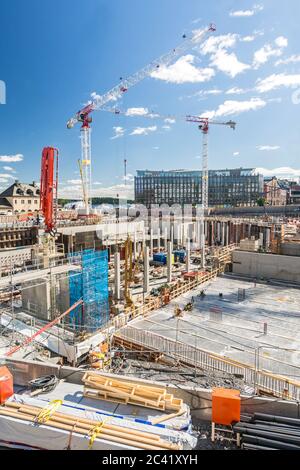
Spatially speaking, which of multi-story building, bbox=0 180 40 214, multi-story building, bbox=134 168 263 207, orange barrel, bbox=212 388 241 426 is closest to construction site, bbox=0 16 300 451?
orange barrel, bbox=212 388 241 426

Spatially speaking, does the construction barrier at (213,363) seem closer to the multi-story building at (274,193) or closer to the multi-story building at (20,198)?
the multi-story building at (20,198)

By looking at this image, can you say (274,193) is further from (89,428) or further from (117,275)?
(89,428)

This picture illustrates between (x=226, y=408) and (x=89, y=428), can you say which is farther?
(x=226, y=408)

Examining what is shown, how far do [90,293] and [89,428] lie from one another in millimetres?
13158

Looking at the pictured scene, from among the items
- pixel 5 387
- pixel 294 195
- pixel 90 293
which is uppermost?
pixel 294 195

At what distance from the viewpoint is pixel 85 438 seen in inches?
184

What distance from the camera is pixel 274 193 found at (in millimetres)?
114250

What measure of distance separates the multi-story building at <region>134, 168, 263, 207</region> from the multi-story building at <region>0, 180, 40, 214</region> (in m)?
62.9

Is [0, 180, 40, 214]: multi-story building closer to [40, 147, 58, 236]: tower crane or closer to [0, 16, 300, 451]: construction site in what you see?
[0, 16, 300, 451]: construction site

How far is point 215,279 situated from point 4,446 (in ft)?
68.6

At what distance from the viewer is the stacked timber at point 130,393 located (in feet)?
18.1

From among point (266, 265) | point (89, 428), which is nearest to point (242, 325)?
point (266, 265)

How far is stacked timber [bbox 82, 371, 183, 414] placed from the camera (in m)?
5.52

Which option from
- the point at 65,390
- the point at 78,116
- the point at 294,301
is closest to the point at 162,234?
the point at 294,301
